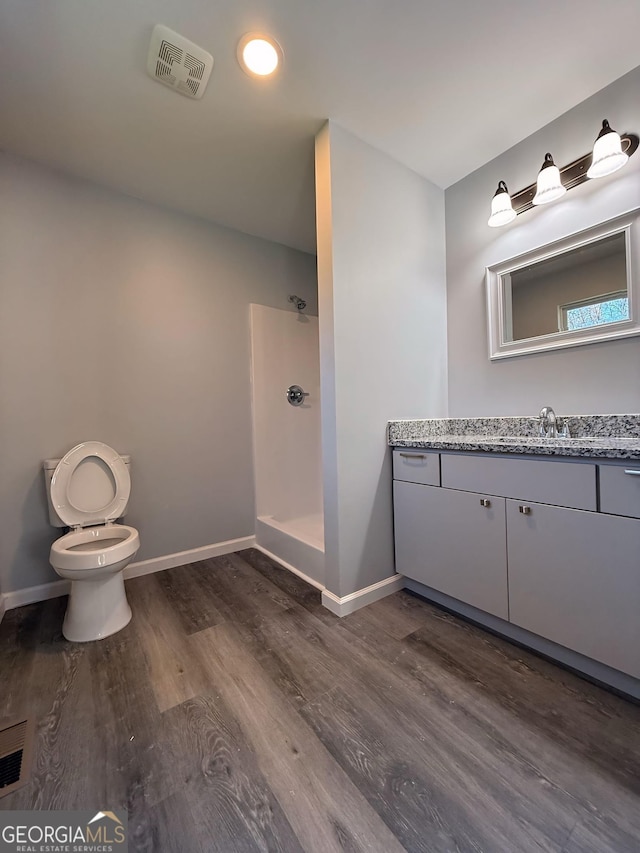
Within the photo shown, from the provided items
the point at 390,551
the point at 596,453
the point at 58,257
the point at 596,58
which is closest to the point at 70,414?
the point at 58,257

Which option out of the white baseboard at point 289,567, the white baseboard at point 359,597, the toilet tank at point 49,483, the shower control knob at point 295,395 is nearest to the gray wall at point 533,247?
the white baseboard at point 359,597

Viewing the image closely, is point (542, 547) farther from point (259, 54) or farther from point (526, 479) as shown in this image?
point (259, 54)

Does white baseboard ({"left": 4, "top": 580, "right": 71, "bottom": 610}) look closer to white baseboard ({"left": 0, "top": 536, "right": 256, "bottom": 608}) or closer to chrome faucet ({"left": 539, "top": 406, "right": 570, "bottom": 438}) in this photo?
white baseboard ({"left": 0, "top": 536, "right": 256, "bottom": 608})

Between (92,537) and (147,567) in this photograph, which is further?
(147,567)

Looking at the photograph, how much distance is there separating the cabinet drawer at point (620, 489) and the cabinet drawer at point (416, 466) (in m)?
0.64

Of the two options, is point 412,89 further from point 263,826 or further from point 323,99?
point 263,826

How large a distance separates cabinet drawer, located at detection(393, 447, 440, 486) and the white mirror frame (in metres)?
0.77

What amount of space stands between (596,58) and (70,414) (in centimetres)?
302

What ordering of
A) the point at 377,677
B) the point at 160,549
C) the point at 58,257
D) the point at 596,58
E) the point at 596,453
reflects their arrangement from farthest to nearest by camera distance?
the point at 160,549, the point at 58,257, the point at 596,58, the point at 377,677, the point at 596,453

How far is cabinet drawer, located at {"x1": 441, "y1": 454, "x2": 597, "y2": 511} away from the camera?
47.3 inches

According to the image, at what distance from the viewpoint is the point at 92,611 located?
5.12 feet

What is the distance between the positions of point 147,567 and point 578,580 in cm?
231

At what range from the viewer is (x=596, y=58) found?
4.53ft

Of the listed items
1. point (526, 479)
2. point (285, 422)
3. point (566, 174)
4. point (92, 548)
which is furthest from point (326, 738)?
point (566, 174)
